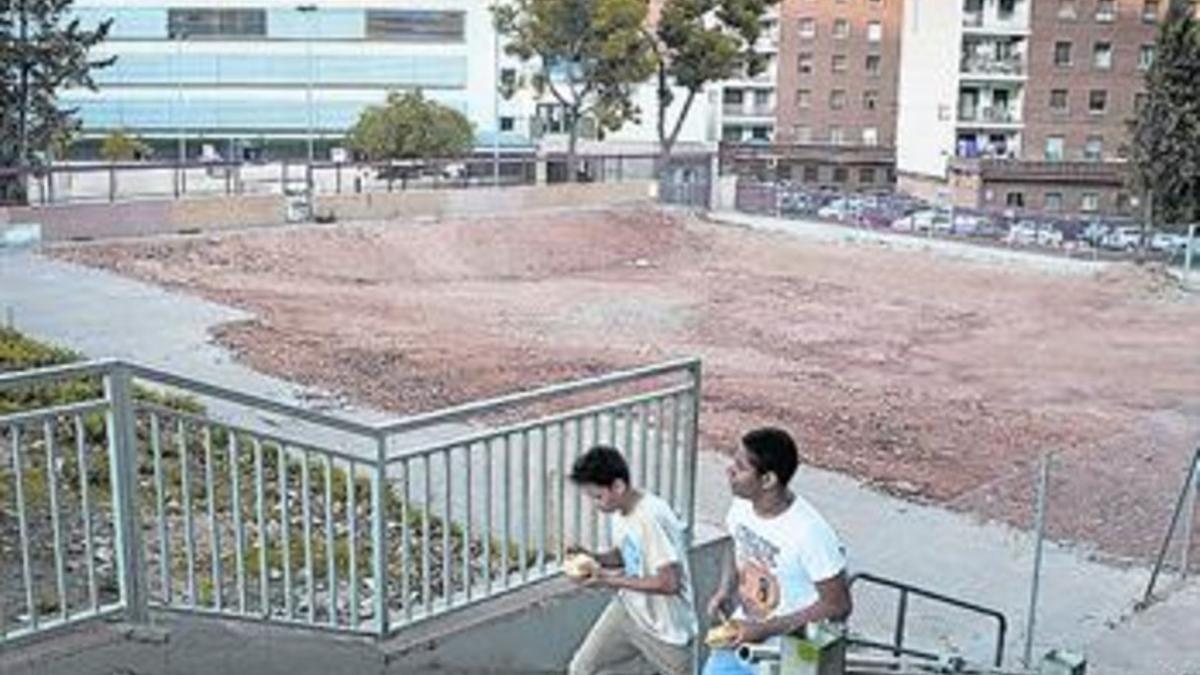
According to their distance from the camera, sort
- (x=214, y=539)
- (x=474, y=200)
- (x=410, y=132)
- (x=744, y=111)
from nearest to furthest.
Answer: (x=214, y=539) < (x=474, y=200) < (x=410, y=132) < (x=744, y=111)

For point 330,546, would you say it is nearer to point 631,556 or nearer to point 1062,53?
point 631,556

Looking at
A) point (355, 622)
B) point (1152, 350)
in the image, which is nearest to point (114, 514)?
point (355, 622)

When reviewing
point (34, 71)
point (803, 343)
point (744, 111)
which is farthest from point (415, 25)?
point (803, 343)

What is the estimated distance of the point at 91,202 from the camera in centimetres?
2906

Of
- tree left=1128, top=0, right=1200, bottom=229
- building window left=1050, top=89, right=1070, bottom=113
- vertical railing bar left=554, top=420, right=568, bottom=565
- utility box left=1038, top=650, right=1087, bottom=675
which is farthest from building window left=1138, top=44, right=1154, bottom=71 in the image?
utility box left=1038, top=650, right=1087, bottom=675

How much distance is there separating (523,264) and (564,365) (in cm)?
1334

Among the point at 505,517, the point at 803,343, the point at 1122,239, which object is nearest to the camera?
the point at 505,517

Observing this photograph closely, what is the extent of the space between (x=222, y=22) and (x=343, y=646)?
271ft

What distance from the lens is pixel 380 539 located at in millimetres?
5930

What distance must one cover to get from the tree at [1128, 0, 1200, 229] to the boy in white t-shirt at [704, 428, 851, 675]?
131 ft

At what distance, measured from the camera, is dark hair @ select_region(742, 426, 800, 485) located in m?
4.55

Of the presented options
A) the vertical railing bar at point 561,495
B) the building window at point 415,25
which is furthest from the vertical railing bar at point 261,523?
the building window at point 415,25

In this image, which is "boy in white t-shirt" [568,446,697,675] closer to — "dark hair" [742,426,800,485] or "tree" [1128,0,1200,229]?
"dark hair" [742,426,800,485]

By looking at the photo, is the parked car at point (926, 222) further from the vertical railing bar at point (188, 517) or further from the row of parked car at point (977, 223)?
the vertical railing bar at point (188, 517)
